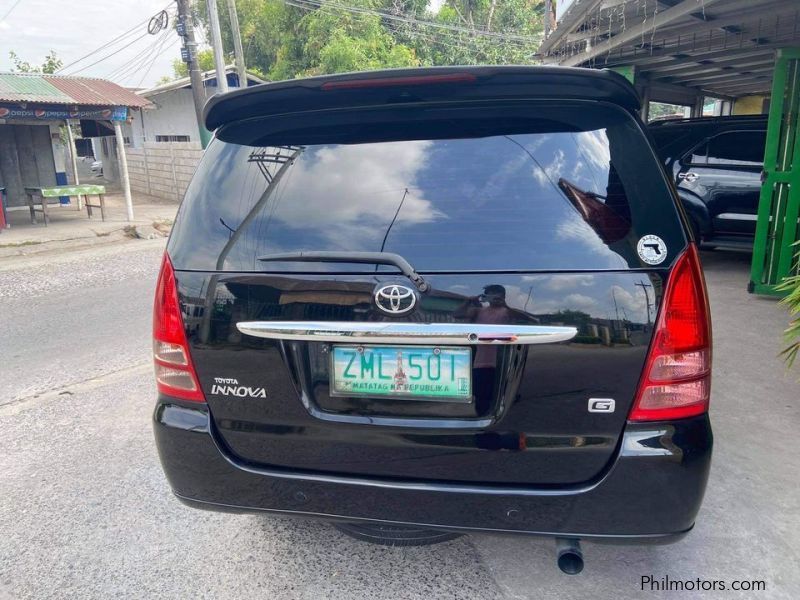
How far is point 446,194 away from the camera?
1861mm

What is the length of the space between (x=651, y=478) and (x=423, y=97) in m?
1.34

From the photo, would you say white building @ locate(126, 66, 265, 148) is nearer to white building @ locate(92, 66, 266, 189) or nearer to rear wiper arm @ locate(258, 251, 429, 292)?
white building @ locate(92, 66, 266, 189)

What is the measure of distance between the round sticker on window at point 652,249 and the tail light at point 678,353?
0.06 metres

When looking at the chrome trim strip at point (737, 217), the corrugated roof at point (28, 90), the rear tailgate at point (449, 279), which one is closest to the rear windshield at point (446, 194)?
the rear tailgate at point (449, 279)

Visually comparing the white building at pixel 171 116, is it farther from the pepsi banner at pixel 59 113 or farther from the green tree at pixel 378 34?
the pepsi banner at pixel 59 113

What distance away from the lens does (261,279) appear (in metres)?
1.90

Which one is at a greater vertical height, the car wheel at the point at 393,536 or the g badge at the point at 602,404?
the g badge at the point at 602,404

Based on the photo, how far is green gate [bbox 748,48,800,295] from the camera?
5.76m

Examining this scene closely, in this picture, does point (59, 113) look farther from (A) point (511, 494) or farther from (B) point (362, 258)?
(A) point (511, 494)

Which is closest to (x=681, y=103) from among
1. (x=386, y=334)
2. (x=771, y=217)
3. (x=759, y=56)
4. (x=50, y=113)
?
(x=759, y=56)

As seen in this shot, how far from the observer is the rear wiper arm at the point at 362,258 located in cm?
179

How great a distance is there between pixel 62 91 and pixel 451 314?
14.7m

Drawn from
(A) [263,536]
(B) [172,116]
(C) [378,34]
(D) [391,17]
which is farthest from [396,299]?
(D) [391,17]

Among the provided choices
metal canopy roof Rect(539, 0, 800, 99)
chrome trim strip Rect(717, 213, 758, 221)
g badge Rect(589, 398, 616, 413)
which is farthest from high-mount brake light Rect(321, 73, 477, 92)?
chrome trim strip Rect(717, 213, 758, 221)
